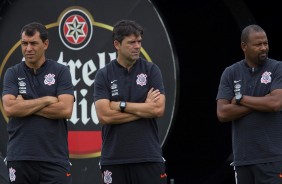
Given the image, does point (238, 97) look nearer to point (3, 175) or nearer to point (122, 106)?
point (122, 106)

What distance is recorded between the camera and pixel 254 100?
328 inches

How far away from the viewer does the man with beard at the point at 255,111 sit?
329 inches

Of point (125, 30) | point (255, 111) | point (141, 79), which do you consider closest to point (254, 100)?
point (255, 111)

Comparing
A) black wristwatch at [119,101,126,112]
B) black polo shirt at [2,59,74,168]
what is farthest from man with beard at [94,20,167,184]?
black polo shirt at [2,59,74,168]

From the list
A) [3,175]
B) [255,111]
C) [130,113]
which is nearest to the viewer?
[130,113]

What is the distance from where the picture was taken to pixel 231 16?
35.1ft

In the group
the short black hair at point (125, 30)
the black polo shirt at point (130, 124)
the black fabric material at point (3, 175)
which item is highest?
the short black hair at point (125, 30)

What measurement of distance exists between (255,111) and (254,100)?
12 centimetres

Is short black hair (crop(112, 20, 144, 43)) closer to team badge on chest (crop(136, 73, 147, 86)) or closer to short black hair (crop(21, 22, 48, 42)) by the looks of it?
team badge on chest (crop(136, 73, 147, 86))

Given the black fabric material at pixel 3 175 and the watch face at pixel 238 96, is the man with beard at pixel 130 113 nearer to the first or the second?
the watch face at pixel 238 96

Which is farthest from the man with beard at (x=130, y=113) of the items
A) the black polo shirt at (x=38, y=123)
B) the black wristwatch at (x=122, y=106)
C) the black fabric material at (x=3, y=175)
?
the black fabric material at (x=3, y=175)

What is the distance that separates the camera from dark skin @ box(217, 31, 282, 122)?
830 centimetres

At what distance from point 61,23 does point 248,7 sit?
1884 mm

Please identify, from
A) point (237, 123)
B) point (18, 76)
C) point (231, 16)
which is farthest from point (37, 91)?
point (231, 16)
